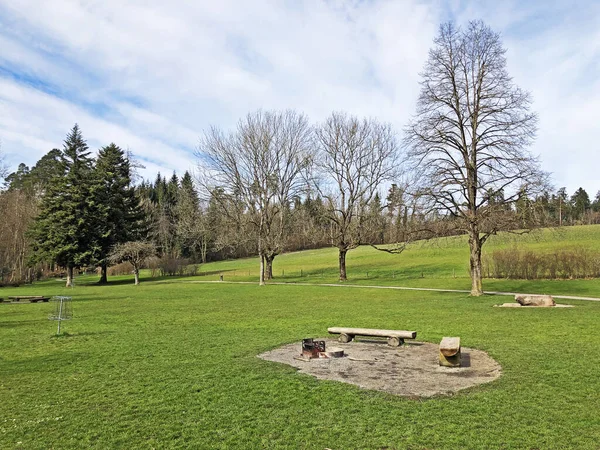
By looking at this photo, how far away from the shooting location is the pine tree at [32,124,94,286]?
46781mm

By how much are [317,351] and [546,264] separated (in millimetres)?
29798

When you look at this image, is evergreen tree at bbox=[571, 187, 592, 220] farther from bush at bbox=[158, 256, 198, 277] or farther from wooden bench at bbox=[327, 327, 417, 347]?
wooden bench at bbox=[327, 327, 417, 347]

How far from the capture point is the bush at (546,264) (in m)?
32.2

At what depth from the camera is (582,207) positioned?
10762cm

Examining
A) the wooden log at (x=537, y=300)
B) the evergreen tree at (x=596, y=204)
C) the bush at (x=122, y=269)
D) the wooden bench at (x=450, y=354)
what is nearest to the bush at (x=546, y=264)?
the wooden log at (x=537, y=300)

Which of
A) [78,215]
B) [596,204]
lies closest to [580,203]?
[596,204]

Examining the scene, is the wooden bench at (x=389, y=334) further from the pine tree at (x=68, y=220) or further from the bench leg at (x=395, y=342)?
the pine tree at (x=68, y=220)

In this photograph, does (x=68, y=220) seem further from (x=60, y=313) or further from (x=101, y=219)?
(x=60, y=313)

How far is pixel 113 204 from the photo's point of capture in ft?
168

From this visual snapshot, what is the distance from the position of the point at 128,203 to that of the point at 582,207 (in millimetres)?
106542

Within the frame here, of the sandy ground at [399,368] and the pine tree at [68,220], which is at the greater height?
the pine tree at [68,220]

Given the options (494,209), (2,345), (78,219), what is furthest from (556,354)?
(78,219)

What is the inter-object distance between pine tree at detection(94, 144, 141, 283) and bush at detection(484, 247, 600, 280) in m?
40.3

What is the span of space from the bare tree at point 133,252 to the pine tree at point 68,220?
9.30 ft
